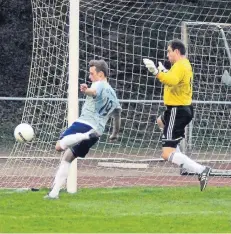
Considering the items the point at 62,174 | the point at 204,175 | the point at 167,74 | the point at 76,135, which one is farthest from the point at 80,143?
the point at 204,175

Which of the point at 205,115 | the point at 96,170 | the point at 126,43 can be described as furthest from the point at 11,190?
the point at 126,43

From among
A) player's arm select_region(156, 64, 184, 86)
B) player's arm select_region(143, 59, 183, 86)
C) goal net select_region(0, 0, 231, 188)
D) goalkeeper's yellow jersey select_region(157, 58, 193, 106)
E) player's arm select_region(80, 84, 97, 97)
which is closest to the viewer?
player's arm select_region(80, 84, 97, 97)

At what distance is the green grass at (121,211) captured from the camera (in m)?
10.2

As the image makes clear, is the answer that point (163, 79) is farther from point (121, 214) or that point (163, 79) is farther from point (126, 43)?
point (126, 43)

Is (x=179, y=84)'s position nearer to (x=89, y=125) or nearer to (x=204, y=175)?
(x=204, y=175)

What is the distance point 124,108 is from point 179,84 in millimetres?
6371

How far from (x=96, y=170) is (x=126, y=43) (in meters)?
4.06

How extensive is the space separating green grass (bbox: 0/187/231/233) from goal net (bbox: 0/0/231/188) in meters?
1.55

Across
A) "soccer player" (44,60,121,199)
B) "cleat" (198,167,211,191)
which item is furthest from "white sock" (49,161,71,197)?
"cleat" (198,167,211,191)

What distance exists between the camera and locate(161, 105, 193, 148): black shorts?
530 inches

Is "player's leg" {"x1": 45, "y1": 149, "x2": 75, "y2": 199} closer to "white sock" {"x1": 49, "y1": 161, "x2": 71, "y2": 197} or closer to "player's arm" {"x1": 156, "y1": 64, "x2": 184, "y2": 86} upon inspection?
"white sock" {"x1": 49, "y1": 161, "x2": 71, "y2": 197}

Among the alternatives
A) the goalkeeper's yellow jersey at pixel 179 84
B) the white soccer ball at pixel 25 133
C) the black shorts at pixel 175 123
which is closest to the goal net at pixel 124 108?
the white soccer ball at pixel 25 133

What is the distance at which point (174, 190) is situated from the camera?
13930mm

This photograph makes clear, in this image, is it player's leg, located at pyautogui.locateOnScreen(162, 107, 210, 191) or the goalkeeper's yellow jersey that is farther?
player's leg, located at pyautogui.locateOnScreen(162, 107, 210, 191)
